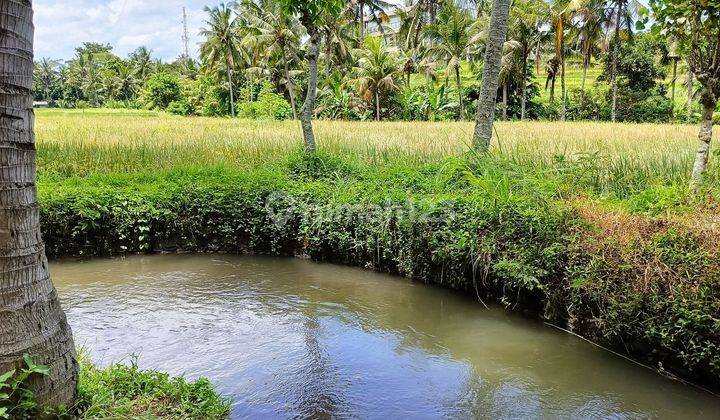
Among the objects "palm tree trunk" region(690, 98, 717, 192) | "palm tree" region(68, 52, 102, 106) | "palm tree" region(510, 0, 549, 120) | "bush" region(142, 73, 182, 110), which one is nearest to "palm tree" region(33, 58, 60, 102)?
"palm tree" region(68, 52, 102, 106)

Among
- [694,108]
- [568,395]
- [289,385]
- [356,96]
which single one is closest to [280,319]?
[289,385]

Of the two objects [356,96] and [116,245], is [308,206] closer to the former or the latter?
[116,245]

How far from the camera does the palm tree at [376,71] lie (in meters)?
26.3

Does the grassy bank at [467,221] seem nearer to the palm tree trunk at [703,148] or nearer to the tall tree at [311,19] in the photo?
the palm tree trunk at [703,148]

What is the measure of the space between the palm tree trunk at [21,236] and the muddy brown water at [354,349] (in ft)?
5.32

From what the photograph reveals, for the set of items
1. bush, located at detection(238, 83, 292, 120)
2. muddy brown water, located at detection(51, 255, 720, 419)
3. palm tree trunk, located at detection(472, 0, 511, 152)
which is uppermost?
bush, located at detection(238, 83, 292, 120)

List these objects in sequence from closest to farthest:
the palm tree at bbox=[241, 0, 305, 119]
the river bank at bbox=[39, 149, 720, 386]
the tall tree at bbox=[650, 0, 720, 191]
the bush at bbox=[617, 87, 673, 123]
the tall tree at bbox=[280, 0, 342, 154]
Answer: the river bank at bbox=[39, 149, 720, 386] → the tall tree at bbox=[650, 0, 720, 191] → the tall tree at bbox=[280, 0, 342, 154] → the palm tree at bbox=[241, 0, 305, 119] → the bush at bbox=[617, 87, 673, 123]

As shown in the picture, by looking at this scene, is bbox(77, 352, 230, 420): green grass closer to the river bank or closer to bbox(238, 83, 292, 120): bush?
the river bank

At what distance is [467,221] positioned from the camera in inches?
239

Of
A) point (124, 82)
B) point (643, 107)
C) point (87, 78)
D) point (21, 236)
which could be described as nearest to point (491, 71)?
point (21, 236)

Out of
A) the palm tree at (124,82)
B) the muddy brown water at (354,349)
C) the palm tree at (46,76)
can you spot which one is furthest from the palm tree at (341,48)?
the palm tree at (46,76)

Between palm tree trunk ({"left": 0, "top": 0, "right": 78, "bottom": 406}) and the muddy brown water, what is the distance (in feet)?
5.32

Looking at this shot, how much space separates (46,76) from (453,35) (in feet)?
237

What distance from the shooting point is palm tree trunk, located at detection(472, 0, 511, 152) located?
7.68 meters
